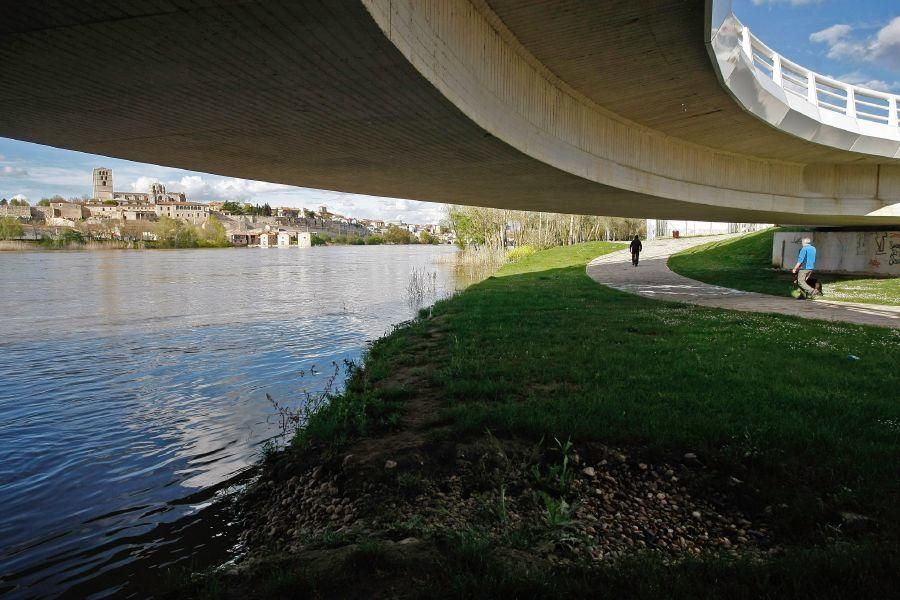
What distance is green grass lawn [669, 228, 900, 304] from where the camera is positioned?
55.7 feet

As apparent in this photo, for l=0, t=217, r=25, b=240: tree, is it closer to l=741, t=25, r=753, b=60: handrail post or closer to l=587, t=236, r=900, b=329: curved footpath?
l=587, t=236, r=900, b=329: curved footpath

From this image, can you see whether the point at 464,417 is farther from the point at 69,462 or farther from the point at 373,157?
the point at 69,462

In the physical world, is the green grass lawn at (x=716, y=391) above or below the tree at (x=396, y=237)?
below

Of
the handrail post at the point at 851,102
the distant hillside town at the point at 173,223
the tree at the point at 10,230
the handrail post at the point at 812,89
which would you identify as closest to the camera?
the handrail post at the point at 812,89

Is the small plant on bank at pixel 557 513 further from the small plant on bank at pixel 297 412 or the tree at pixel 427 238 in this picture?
the tree at pixel 427 238

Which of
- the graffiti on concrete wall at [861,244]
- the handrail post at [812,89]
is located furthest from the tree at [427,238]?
the handrail post at [812,89]

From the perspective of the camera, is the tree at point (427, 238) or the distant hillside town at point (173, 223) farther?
the tree at point (427, 238)

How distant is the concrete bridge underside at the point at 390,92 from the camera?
358 centimetres

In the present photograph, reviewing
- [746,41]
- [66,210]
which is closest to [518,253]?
[746,41]

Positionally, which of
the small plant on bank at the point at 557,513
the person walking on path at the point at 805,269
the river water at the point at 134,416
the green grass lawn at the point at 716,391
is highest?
the person walking on path at the point at 805,269

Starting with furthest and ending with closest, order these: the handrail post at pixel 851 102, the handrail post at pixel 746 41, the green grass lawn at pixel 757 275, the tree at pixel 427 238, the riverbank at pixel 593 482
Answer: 1. the tree at pixel 427 238
2. the green grass lawn at pixel 757 275
3. the handrail post at pixel 851 102
4. the handrail post at pixel 746 41
5. the riverbank at pixel 593 482

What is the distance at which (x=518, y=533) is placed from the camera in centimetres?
374

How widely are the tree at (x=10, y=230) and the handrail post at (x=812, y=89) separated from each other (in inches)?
3707

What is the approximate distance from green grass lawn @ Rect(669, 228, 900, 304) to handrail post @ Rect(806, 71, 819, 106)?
256 inches
